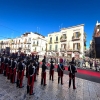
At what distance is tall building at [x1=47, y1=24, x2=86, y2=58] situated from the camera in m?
27.7

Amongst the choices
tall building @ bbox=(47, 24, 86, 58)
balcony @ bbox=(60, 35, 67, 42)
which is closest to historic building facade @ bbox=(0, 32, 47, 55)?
tall building @ bbox=(47, 24, 86, 58)

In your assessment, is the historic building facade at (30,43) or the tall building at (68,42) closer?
the tall building at (68,42)

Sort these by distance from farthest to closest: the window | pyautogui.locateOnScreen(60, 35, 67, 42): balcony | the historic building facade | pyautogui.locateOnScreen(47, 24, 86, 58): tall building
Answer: the historic building facade
pyautogui.locateOnScreen(60, 35, 67, 42): balcony
the window
pyautogui.locateOnScreen(47, 24, 86, 58): tall building

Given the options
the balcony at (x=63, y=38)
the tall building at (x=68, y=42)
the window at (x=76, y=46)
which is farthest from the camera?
the balcony at (x=63, y=38)

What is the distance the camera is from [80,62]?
21.7 meters

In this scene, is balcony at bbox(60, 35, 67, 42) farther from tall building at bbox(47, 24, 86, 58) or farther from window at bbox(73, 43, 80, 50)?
window at bbox(73, 43, 80, 50)

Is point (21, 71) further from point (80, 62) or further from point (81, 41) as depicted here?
point (81, 41)

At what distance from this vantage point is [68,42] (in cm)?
3067

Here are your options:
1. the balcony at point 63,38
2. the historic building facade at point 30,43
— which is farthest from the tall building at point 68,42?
the historic building facade at point 30,43

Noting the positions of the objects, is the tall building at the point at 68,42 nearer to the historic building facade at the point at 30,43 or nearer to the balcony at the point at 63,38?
the balcony at the point at 63,38

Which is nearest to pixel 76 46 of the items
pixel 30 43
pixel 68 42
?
pixel 68 42

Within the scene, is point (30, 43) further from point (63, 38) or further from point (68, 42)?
point (68, 42)

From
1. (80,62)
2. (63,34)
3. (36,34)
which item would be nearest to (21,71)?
(80,62)

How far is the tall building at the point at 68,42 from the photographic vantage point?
27656mm
